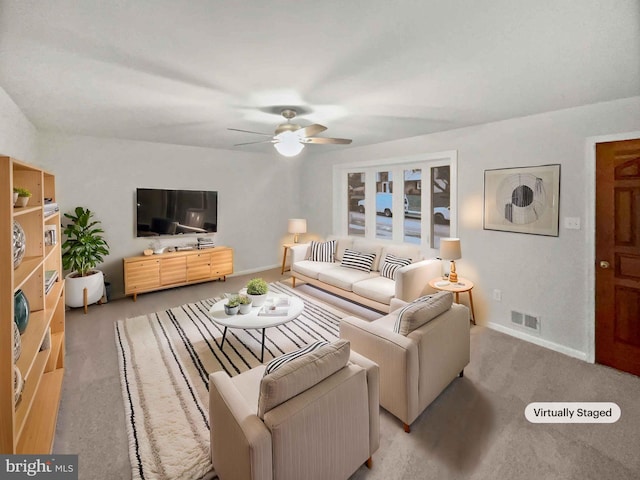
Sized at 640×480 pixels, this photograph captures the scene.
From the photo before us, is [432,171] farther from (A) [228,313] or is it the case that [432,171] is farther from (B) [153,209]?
(B) [153,209]

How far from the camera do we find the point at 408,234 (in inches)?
183

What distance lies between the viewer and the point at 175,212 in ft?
16.5

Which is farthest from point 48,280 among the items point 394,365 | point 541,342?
point 541,342

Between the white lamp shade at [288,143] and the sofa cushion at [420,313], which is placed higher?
the white lamp shade at [288,143]

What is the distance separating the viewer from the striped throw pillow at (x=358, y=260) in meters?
4.43

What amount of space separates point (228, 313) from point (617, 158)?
3.80m

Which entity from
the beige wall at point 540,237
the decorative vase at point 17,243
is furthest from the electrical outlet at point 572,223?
the decorative vase at point 17,243

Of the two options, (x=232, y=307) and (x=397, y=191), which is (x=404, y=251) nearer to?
(x=397, y=191)

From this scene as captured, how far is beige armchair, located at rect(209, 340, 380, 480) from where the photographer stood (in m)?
1.27

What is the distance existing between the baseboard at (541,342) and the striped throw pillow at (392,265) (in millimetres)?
1221

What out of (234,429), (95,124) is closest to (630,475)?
(234,429)

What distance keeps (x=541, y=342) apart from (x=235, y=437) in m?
3.26

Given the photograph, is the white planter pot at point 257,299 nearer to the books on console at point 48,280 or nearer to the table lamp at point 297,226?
the books on console at point 48,280

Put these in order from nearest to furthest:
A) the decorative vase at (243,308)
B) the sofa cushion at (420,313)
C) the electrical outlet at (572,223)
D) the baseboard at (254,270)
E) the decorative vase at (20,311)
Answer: the decorative vase at (20,311)
the sofa cushion at (420,313)
the electrical outlet at (572,223)
the decorative vase at (243,308)
the baseboard at (254,270)
